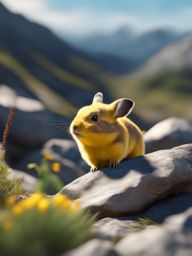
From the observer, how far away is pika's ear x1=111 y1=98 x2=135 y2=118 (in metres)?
12.7

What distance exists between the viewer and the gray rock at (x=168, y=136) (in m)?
22.5

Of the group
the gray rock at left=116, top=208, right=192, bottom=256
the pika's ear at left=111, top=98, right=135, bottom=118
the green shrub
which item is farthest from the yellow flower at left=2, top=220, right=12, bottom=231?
the pika's ear at left=111, top=98, right=135, bottom=118

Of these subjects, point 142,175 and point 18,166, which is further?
point 18,166

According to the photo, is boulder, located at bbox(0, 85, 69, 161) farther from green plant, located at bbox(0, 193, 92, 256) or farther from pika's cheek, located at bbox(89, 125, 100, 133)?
green plant, located at bbox(0, 193, 92, 256)

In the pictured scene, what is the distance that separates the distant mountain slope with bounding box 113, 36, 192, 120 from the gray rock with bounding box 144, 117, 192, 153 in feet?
328

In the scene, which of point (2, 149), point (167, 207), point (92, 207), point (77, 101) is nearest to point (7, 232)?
point (92, 207)

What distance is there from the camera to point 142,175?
1230 cm

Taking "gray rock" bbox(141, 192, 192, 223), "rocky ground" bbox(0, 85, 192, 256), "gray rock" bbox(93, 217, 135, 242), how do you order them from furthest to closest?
"gray rock" bbox(141, 192, 192, 223) → "gray rock" bbox(93, 217, 135, 242) → "rocky ground" bbox(0, 85, 192, 256)

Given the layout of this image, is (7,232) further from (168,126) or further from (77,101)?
(77,101)

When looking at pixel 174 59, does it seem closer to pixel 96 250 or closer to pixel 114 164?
pixel 114 164

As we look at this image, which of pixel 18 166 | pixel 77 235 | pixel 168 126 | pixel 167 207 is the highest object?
pixel 77 235

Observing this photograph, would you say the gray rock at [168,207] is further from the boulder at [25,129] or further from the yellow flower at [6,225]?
the boulder at [25,129]

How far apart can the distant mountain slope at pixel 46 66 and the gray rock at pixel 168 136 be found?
50.7 metres

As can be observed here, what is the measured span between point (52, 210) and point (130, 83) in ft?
529
